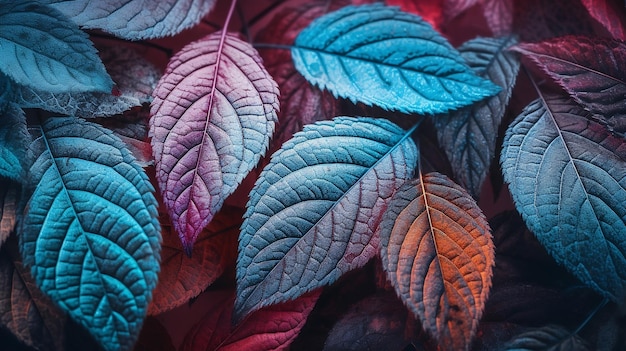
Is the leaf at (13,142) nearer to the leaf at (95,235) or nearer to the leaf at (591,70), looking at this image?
the leaf at (95,235)

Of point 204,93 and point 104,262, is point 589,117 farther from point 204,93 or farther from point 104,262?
point 104,262

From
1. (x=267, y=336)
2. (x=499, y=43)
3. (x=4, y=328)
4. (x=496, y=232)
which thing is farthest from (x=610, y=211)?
(x=4, y=328)

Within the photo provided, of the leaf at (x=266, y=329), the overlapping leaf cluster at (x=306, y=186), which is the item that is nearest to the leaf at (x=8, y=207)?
the overlapping leaf cluster at (x=306, y=186)

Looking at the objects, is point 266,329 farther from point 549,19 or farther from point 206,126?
point 549,19

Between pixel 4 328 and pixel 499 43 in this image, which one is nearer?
pixel 4 328

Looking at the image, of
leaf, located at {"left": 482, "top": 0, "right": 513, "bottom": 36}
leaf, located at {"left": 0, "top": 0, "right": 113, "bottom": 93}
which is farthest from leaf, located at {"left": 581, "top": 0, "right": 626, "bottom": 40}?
leaf, located at {"left": 0, "top": 0, "right": 113, "bottom": 93}

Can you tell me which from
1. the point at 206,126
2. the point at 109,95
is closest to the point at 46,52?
the point at 109,95
